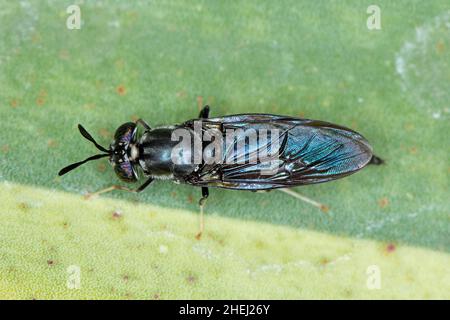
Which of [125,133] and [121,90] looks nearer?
[125,133]

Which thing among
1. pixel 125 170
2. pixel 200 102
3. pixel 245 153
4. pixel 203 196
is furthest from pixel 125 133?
pixel 245 153

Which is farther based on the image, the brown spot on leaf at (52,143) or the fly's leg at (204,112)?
the fly's leg at (204,112)

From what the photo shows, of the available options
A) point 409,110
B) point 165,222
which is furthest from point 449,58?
point 165,222

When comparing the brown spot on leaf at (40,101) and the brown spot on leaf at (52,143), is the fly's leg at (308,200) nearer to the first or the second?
the brown spot on leaf at (52,143)

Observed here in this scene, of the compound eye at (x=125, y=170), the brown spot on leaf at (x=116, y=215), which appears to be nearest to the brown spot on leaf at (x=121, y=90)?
the compound eye at (x=125, y=170)

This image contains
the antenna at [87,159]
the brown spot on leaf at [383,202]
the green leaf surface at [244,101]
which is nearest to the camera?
the antenna at [87,159]

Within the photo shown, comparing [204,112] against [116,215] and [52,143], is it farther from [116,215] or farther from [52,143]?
[52,143]
